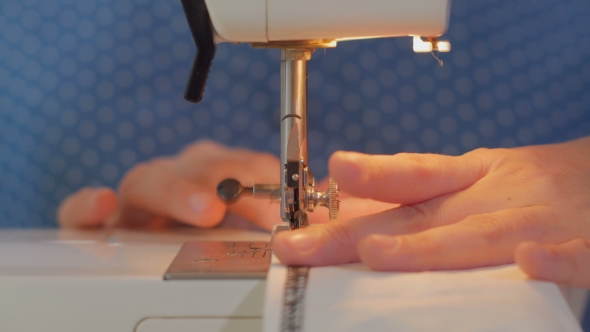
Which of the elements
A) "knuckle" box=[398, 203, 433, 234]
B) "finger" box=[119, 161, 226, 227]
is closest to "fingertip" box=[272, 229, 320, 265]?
"knuckle" box=[398, 203, 433, 234]

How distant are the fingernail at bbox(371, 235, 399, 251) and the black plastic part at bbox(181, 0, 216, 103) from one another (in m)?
0.22

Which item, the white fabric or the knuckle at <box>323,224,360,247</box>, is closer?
the white fabric

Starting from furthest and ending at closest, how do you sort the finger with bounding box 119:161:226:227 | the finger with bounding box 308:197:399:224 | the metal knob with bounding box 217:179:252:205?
1. the finger with bounding box 119:161:226:227
2. the finger with bounding box 308:197:399:224
3. the metal knob with bounding box 217:179:252:205

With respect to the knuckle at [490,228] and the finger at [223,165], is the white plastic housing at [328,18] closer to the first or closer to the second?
the knuckle at [490,228]

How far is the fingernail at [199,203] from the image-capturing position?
0.91 metres

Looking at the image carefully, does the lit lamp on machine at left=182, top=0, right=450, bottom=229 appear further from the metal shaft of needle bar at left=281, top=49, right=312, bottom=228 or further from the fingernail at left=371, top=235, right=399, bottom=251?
the fingernail at left=371, top=235, right=399, bottom=251

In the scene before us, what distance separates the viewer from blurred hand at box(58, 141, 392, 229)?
3.10ft

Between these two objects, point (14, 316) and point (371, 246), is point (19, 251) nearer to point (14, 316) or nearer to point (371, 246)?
point (14, 316)

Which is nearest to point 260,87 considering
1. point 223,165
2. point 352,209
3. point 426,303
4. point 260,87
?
point 260,87

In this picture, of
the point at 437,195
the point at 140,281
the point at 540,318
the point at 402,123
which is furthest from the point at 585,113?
the point at 140,281

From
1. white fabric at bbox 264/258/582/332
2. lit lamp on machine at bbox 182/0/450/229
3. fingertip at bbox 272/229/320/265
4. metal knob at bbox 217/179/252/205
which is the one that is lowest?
white fabric at bbox 264/258/582/332

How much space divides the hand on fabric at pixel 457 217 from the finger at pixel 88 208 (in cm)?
53

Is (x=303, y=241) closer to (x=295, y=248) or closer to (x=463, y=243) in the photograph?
(x=295, y=248)

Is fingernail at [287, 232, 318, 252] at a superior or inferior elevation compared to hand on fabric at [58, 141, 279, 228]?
inferior
